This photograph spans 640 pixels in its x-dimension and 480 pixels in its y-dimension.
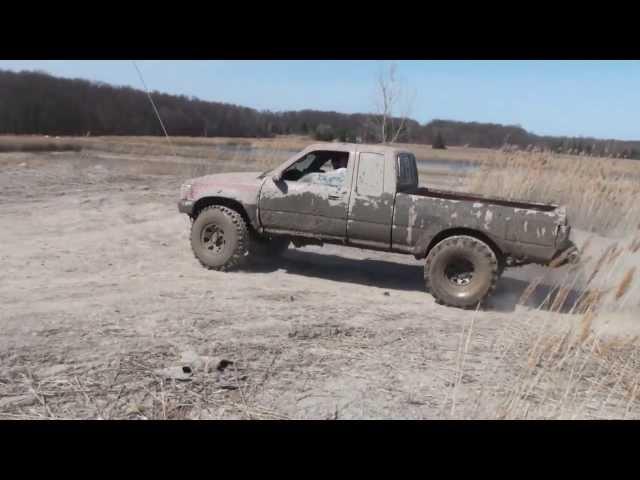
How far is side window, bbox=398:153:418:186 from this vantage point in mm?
6980

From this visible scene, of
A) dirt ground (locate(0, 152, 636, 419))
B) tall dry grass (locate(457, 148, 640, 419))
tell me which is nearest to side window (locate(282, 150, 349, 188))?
dirt ground (locate(0, 152, 636, 419))

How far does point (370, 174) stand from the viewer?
6836 millimetres

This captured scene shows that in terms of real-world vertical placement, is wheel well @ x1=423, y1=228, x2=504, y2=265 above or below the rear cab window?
below

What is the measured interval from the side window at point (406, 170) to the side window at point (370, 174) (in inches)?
10.6

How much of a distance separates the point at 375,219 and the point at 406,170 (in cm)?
104

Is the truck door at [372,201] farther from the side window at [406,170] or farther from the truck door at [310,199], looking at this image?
the side window at [406,170]

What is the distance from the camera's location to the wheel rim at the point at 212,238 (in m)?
7.43

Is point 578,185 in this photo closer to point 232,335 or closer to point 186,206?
point 186,206

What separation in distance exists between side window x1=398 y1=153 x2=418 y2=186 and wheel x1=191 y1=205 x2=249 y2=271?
7.25ft

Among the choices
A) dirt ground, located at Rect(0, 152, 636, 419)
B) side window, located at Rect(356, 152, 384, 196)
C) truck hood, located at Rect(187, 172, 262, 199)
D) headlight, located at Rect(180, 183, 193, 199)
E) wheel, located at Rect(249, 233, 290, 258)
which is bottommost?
dirt ground, located at Rect(0, 152, 636, 419)

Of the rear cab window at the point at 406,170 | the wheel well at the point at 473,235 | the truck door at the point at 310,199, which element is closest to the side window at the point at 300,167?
the truck door at the point at 310,199

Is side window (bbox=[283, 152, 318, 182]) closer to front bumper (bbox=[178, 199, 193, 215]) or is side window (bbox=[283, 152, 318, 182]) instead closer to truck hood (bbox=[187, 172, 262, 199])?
truck hood (bbox=[187, 172, 262, 199])
